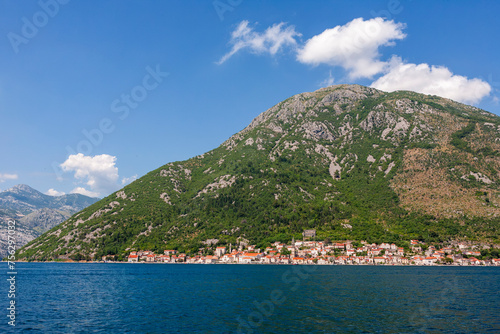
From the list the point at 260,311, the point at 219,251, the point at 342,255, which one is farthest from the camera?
the point at 219,251

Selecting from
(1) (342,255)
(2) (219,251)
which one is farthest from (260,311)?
(2) (219,251)

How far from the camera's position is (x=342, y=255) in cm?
17638

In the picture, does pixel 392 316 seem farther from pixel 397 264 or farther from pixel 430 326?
pixel 397 264

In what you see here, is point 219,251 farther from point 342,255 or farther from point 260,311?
point 260,311

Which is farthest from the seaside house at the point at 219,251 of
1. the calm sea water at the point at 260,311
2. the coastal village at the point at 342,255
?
the calm sea water at the point at 260,311

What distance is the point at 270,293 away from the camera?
6294 cm

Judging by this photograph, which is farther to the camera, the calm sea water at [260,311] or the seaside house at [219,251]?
the seaside house at [219,251]

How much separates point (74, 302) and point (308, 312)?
3954 cm

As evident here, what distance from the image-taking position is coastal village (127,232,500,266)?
167m

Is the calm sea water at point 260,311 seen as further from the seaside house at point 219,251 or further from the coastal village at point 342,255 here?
the seaside house at point 219,251

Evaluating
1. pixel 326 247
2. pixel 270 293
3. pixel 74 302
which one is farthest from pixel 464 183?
pixel 74 302

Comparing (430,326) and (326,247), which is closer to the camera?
(430,326)

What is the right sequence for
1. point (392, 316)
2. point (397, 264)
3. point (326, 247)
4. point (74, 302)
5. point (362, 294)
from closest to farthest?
point (392, 316), point (74, 302), point (362, 294), point (397, 264), point (326, 247)

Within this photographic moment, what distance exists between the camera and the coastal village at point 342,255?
166625mm
